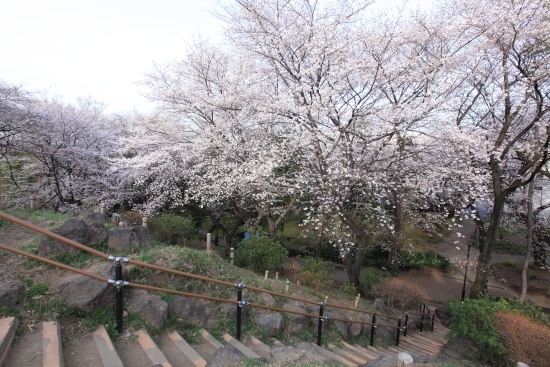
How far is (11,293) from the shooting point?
3.22 meters

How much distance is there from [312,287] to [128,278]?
19.4 ft

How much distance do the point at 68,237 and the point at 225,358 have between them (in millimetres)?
3987

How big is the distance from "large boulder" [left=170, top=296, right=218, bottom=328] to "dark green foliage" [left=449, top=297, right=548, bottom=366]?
605cm

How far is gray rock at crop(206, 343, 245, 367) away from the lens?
2.67m

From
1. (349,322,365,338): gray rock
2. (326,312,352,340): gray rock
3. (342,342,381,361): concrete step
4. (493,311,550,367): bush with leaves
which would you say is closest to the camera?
(342,342,381,361): concrete step

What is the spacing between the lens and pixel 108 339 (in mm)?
3070

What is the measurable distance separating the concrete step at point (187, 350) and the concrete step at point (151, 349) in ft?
1.06

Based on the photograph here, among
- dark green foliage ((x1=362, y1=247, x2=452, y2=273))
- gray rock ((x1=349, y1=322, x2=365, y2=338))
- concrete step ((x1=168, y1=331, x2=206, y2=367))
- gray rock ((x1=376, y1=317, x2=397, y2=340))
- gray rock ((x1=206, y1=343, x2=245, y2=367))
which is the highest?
gray rock ((x1=206, y1=343, x2=245, y2=367))

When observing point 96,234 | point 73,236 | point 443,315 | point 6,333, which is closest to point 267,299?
point 96,234

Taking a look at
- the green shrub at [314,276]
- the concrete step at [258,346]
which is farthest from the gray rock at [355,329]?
the concrete step at [258,346]

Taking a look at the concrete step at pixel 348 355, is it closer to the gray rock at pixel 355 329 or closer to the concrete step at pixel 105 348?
the gray rock at pixel 355 329

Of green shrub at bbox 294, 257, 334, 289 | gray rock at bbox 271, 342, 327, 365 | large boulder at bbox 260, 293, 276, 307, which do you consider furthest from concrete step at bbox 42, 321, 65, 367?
green shrub at bbox 294, 257, 334, 289

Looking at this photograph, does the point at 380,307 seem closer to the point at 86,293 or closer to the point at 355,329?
the point at 355,329

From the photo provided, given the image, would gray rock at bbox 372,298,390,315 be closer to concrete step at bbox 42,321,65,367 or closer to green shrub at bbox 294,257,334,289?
green shrub at bbox 294,257,334,289
